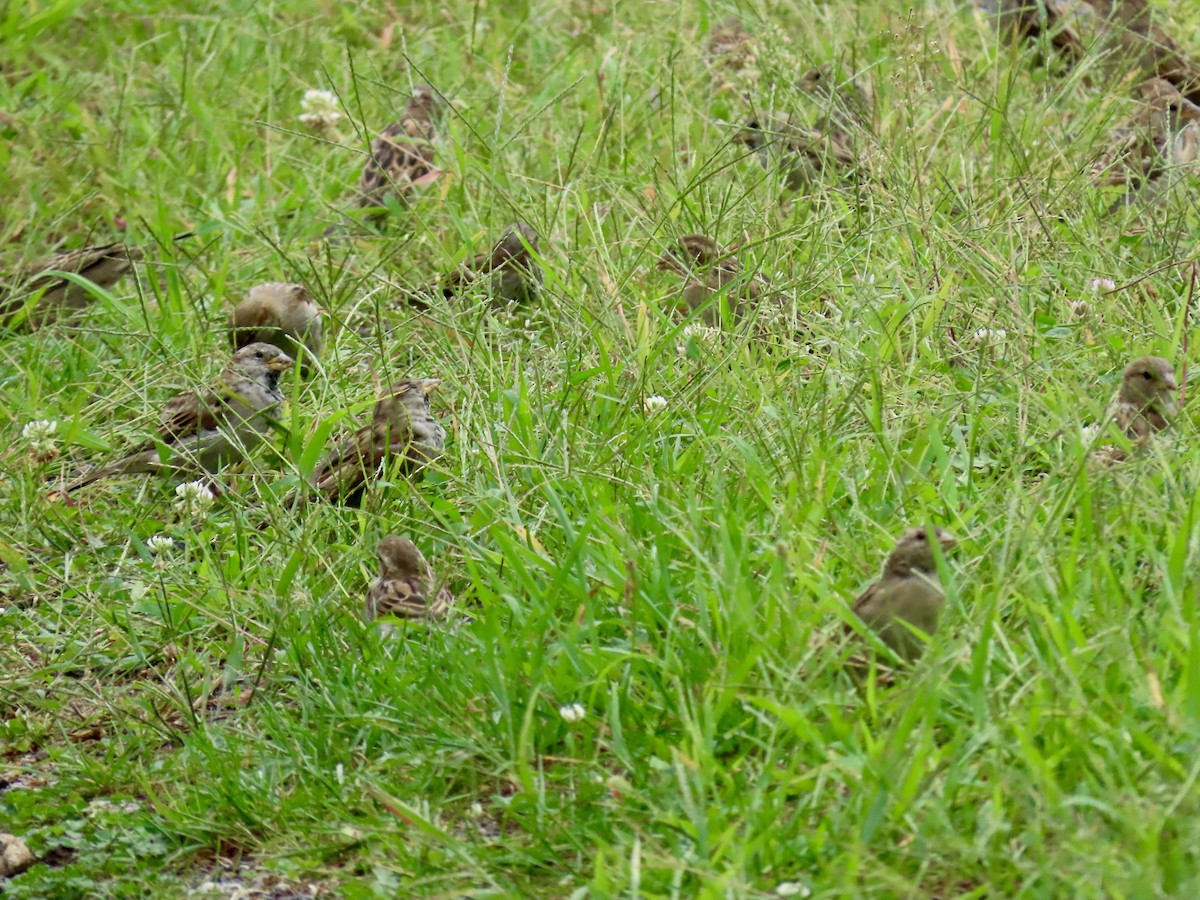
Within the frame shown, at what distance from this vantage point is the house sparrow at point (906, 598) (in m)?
3.20

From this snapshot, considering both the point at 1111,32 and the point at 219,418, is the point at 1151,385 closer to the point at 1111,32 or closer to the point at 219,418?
the point at 219,418

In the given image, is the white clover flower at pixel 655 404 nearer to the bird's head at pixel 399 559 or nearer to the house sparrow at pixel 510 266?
the bird's head at pixel 399 559

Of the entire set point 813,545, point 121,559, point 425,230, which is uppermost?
point 813,545

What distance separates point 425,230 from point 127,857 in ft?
A: 10.1

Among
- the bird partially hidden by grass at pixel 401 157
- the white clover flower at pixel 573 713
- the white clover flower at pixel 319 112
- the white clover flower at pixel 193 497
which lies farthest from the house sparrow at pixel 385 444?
the white clover flower at pixel 319 112

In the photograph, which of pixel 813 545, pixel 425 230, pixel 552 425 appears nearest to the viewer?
pixel 813 545

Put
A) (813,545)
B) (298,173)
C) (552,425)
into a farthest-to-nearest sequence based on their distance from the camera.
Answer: (298,173), (552,425), (813,545)

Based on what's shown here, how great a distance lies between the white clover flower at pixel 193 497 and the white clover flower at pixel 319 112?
2861 mm

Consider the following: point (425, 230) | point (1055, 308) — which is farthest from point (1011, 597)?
point (425, 230)

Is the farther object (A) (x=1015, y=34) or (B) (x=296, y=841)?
(A) (x=1015, y=34)

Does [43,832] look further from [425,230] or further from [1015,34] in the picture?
[1015,34]

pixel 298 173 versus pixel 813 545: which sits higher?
pixel 813 545

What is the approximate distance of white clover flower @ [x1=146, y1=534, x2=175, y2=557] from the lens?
4.39m

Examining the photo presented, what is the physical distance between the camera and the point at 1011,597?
11.2ft
